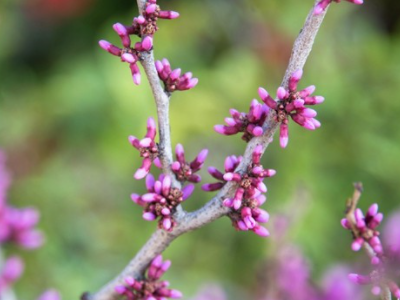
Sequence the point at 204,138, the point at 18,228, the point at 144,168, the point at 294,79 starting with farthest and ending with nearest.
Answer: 1. the point at 204,138
2. the point at 18,228
3. the point at 144,168
4. the point at 294,79

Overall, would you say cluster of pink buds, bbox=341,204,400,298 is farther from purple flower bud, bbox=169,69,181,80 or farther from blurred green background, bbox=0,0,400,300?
blurred green background, bbox=0,0,400,300

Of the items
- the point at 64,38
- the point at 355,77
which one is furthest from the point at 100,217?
the point at 64,38

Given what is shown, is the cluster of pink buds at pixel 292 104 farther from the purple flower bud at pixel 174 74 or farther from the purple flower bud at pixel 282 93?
the purple flower bud at pixel 174 74

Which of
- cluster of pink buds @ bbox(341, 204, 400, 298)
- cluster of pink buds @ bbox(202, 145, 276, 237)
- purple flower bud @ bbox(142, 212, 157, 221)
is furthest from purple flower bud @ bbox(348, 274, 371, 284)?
purple flower bud @ bbox(142, 212, 157, 221)

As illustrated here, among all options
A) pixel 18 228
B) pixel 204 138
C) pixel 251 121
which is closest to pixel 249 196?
pixel 251 121

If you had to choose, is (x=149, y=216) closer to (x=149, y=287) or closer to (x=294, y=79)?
(x=149, y=287)

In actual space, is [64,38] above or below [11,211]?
above

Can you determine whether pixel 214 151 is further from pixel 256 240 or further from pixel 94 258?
pixel 94 258

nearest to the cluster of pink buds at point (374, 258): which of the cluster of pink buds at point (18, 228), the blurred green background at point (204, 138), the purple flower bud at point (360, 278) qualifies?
the purple flower bud at point (360, 278)
